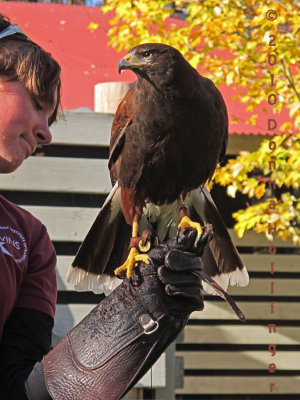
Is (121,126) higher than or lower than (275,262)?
higher

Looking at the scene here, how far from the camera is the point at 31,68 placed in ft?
5.93

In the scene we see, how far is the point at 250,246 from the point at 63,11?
3.26 m

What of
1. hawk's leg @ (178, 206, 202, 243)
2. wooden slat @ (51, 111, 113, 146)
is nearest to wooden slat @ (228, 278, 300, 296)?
wooden slat @ (51, 111, 113, 146)

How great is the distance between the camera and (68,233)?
414 cm

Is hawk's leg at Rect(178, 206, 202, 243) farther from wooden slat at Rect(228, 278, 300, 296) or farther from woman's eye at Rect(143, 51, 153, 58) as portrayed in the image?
wooden slat at Rect(228, 278, 300, 296)

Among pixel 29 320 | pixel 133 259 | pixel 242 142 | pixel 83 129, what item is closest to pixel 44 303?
pixel 29 320

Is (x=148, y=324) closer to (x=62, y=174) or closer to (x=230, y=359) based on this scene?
(x=62, y=174)

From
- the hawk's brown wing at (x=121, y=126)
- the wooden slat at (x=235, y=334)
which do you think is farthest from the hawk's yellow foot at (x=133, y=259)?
the wooden slat at (x=235, y=334)

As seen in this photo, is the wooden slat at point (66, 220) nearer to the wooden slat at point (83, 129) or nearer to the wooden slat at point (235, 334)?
the wooden slat at point (83, 129)

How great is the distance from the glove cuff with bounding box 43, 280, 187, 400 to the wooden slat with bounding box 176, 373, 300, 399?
4.11 meters

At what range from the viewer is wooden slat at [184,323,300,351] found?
5.55m

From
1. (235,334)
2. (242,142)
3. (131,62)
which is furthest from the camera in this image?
(235,334)

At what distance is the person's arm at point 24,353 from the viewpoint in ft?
5.82

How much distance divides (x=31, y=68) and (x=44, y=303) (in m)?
0.71
